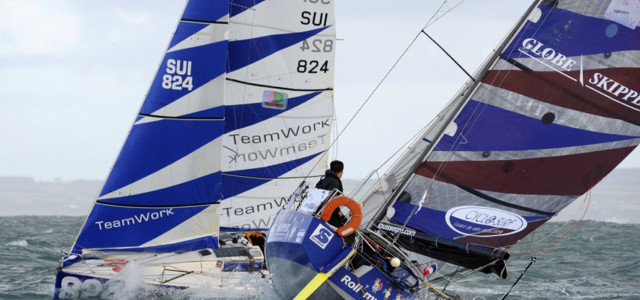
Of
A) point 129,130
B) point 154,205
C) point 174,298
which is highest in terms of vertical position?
point 129,130

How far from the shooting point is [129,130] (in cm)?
→ 1252

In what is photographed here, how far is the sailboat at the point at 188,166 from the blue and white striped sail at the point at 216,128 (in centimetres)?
2

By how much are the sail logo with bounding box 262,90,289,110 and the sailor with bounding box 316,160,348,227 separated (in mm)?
5732

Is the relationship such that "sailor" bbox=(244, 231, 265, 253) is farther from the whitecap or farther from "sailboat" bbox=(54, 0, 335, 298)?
the whitecap

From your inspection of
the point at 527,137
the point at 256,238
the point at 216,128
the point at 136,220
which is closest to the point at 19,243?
the point at 256,238

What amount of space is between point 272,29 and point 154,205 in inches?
158

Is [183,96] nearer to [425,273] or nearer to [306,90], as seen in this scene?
[306,90]

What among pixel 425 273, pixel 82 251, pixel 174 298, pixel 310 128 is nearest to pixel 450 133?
pixel 425 273

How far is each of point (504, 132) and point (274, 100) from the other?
6.57 m

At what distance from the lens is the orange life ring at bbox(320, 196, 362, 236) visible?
28.5 ft

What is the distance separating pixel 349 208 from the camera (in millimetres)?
8742

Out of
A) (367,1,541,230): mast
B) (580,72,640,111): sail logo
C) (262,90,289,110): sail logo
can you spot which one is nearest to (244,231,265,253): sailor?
(262,90,289,110): sail logo

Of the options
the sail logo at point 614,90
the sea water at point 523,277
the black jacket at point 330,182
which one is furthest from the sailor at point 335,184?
the sail logo at point 614,90

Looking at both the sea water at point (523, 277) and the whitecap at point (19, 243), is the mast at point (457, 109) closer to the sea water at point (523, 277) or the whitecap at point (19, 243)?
the sea water at point (523, 277)
